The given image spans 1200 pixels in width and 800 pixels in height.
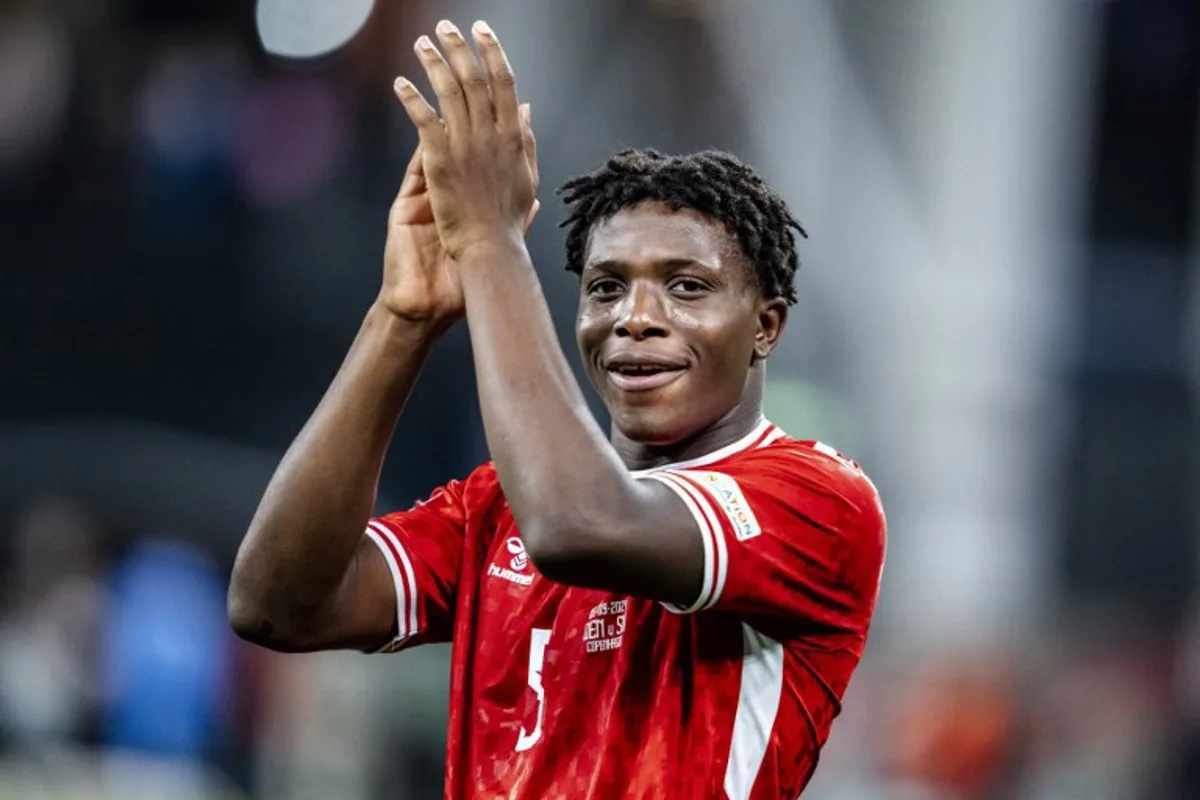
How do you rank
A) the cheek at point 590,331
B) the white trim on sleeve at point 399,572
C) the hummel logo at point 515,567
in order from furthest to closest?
1. the white trim on sleeve at point 399,572
2. the hummel logo at point 515,567
3. the cheek at point 590,331

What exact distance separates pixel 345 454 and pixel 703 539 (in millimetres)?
830

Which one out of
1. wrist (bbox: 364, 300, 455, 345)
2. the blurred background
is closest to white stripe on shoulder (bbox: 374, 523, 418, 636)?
wrist (bbox: 364, 300, 455, 345)

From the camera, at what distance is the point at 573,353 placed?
10.6m

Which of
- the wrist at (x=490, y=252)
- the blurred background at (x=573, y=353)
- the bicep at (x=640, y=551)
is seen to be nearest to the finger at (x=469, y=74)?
the wrist at (x=490, y=252)

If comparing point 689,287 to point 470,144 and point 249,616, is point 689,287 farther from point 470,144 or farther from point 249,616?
point 249,616

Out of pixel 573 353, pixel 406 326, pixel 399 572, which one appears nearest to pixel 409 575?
pixel 399 572

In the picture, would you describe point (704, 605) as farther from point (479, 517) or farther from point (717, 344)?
point (479, 517)

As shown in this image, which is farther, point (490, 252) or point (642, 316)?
point (642, 316)

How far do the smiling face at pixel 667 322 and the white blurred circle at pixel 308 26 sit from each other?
818cm

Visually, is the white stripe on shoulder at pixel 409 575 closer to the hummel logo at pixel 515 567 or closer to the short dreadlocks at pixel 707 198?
the hummel logo at pixel 515 567

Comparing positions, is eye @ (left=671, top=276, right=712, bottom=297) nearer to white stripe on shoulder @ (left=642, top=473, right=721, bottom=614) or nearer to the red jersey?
the red jersey

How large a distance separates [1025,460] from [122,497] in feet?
18.8

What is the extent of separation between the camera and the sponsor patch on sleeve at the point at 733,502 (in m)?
3.75

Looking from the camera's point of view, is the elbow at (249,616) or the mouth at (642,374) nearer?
the mouth at (642,374)
